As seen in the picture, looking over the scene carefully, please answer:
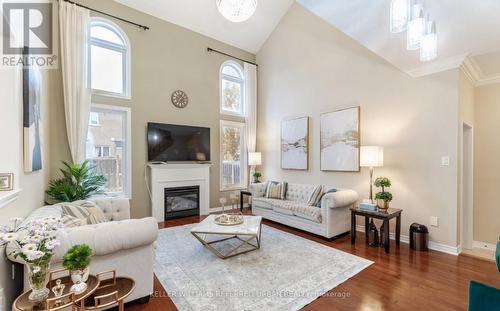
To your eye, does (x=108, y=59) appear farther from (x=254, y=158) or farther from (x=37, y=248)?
(x=37, y=248)

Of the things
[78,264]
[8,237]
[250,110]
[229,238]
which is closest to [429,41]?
[229,238]

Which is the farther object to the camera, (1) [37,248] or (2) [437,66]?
(2) [437,66]

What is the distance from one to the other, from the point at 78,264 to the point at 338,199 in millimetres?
3313

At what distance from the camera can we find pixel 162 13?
16.2 ft

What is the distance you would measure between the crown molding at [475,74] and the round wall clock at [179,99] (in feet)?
16.2

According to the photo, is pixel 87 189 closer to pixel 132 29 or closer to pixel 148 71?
pixel 148 71

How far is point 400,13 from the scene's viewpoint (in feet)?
7.48

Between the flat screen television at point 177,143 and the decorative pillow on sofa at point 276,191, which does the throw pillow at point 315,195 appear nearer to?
the decorative pillow on sofa at point 276,191

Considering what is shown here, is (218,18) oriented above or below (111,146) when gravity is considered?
above

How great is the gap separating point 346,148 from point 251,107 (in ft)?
9.61

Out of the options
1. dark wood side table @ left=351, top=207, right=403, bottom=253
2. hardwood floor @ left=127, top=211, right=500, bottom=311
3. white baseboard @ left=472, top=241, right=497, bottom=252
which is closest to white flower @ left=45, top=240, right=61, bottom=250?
hardwood floor @ left=127, top=211, right=500, bottom=311

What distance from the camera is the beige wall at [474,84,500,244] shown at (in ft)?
11.9

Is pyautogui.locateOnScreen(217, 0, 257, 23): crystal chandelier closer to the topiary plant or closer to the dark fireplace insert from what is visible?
the topiary plant

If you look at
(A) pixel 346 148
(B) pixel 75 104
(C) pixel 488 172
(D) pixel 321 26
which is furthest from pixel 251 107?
(C) pixel 488 172
